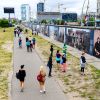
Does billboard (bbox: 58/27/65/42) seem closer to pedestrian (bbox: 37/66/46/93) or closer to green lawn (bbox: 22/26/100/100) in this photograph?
green lawn (bbox: 22/26/100/100)

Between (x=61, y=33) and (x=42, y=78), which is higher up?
(x=42, y=78)

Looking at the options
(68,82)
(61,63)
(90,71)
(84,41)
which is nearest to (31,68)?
(61,63)

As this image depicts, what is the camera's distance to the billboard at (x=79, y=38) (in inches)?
1662

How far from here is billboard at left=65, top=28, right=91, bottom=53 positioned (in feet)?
139

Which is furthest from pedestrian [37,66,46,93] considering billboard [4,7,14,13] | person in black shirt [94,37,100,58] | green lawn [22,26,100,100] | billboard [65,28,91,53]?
billboard [4,7,14,13]

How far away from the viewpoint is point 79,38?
46.8 meters

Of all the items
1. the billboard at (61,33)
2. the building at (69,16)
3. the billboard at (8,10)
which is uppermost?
the billboard at (8,10)

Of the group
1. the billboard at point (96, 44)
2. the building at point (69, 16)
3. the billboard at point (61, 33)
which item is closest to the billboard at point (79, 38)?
the billboard at point (96, 44)

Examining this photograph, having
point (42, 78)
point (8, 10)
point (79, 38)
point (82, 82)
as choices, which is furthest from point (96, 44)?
point (8, 10)

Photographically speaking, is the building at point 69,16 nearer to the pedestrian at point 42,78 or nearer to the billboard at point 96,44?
the billboard at point 96,44

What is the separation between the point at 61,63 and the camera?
2588cm

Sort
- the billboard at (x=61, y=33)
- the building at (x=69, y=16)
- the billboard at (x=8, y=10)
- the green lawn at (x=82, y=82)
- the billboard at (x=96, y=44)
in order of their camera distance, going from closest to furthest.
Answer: the green lawn at (x=82, y=82) → the billboard at (x=96, y=44) → the billboard at (x=61, y=33) → the building at (x=69, y=16) → the billboard at (x=8, y=10)

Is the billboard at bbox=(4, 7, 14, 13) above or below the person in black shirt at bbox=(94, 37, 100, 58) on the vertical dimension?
above

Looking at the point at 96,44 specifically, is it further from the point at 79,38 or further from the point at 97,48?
the point at 79,38
